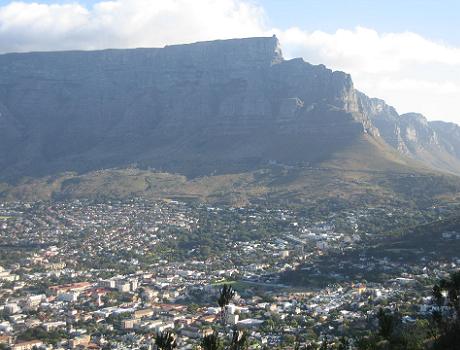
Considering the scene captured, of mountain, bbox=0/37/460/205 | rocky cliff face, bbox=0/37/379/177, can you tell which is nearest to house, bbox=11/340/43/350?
mountain, bbox=0/37/460/205

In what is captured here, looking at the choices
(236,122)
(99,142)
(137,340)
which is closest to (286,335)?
(137,340)

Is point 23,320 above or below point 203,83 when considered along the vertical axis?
Result: below

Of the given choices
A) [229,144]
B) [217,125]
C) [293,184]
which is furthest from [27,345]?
[217,125]

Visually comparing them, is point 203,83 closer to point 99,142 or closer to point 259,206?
point 99,142

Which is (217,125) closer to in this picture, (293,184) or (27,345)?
(293,184)

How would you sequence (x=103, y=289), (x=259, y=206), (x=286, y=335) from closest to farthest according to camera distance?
(x=286, y=335) → (x=103, y=289) → (x=259, y=206)

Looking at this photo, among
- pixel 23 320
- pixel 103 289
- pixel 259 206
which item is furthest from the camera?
pixel 259 206
